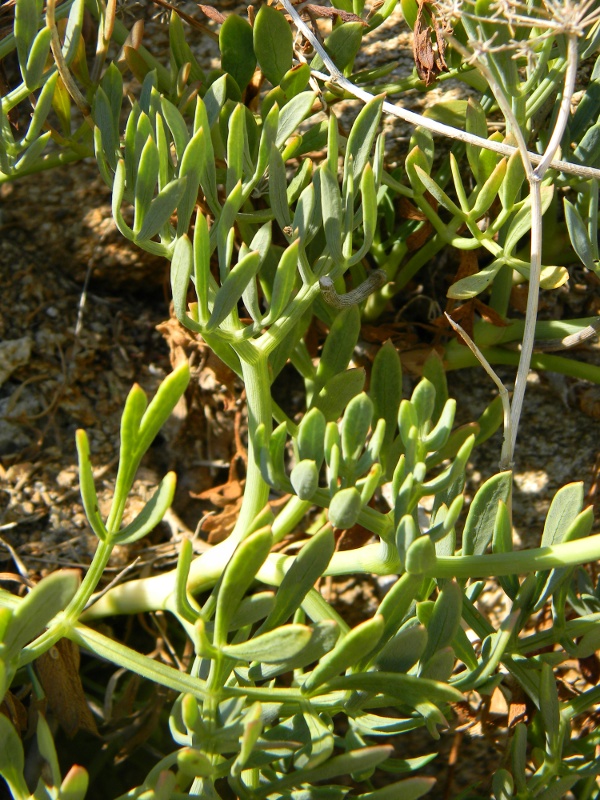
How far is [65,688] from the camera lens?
874mm

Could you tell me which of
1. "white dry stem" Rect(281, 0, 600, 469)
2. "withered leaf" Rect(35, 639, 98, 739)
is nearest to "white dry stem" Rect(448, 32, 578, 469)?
"white dry stem" Rect(281, 0, 600, 469)

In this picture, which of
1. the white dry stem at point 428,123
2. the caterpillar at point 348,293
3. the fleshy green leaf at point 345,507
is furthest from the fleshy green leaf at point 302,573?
the white dry stem at point 428,123

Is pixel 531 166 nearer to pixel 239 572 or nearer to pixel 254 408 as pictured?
pixel 254 408

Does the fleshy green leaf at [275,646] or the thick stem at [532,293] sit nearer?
the fleshy green leaf at [275,646]

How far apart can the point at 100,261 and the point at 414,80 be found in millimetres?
528

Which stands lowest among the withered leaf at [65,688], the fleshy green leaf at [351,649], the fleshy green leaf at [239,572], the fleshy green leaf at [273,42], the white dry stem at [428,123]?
the withered leaf at [65,688]

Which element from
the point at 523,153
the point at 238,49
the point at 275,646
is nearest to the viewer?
the point at 275,646

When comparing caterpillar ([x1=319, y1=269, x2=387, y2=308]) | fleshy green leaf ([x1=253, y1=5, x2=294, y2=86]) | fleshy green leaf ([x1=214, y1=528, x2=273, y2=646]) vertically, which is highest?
fleshy green leaf ([x1=253, y1=5, x2=294, y2=86])

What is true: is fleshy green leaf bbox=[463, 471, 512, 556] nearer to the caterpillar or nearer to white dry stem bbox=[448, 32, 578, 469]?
white dry stem bbox=[448, 32, 578, 469]

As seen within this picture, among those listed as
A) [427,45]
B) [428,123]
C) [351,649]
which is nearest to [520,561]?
[351,649]

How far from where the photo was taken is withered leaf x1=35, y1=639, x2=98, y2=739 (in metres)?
0.86

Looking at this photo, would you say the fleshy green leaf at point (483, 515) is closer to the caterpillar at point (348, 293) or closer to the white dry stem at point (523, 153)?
the white dry stem at point (523, 153)

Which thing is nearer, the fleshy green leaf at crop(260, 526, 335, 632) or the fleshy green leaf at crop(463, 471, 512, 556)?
the fleshy green leaf at crop(260, 526, 335, 632)

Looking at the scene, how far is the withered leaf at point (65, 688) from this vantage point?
865mm
